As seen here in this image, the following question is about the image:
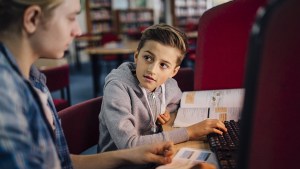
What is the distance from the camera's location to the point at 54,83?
2.78 meters

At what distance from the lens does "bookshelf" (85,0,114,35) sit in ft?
32.3

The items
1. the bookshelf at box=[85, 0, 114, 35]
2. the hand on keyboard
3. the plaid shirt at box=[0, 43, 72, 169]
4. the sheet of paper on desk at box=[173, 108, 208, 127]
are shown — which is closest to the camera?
the plaid shirt at box=[0, 43, 72, 169]

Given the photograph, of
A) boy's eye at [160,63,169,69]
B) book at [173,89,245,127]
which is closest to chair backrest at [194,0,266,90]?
book at [173,89,245,127]

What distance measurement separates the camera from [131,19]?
10.8 meters

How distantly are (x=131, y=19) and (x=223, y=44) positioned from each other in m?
9.42

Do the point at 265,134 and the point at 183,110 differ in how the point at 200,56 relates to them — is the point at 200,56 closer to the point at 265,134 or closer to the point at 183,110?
the point at 183,110

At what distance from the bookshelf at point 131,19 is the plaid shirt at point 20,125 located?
9.80m

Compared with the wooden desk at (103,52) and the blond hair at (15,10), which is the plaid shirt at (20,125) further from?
the wooden desk at (103,52)

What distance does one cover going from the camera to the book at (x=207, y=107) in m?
1.28

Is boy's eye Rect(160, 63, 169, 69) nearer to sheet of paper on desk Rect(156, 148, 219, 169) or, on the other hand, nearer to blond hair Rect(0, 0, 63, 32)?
sheet of paper on desk Rect(156, 148, 219, 169)

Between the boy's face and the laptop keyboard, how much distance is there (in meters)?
0.31

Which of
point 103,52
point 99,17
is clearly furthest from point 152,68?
point 99,17

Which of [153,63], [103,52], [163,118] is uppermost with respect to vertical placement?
[153,63]

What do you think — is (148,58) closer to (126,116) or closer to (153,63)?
(153,63)
